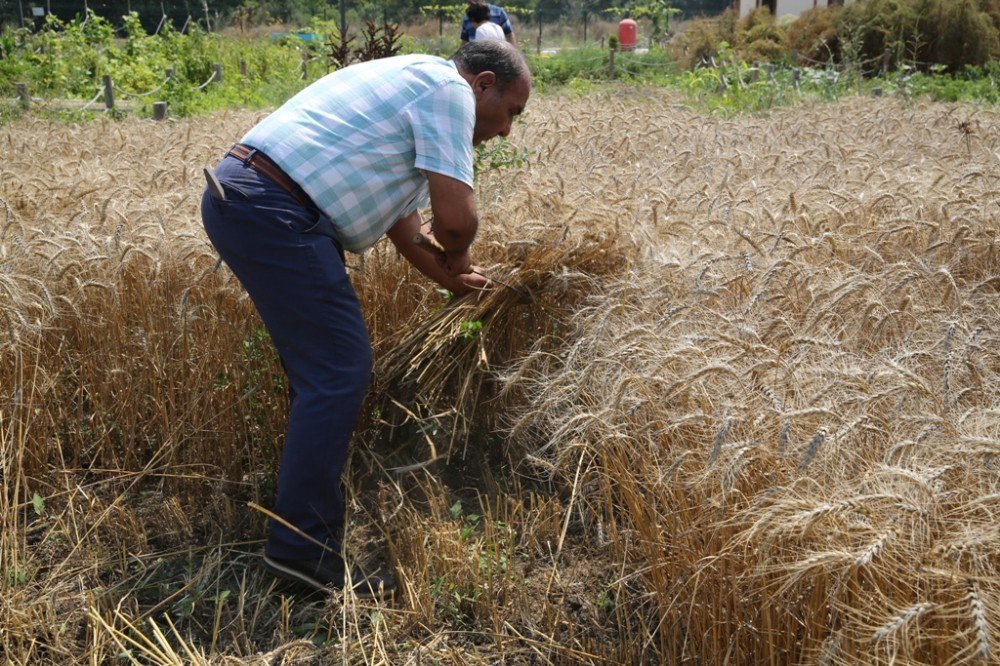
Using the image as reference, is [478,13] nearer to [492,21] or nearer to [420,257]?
[492,21]

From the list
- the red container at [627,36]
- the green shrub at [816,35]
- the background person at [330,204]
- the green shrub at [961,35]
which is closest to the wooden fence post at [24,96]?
the background person at [330,204]

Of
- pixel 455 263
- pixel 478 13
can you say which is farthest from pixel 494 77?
pixel 478 13

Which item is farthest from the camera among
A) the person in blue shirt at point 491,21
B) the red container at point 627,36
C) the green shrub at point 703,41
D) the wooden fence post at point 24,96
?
the red container at point 627,36

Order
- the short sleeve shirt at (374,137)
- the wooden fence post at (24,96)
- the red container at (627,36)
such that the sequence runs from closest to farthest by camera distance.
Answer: the short sleeve shirt at (374,137) < the wooden fence post at (24,96) < the red container at (627,36)

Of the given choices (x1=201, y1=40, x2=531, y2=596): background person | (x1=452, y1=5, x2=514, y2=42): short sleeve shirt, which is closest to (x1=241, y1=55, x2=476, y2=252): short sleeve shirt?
(x1=201, y1=40, x2=531, y2=596): background person

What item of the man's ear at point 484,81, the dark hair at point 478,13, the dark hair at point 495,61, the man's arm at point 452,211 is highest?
the dark hair at point 495,61

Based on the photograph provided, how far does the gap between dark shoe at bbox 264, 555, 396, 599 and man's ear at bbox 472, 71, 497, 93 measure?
4.68 feet

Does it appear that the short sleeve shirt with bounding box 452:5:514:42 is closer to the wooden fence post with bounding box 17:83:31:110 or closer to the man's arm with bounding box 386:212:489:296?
the man's arm with bounding box 386:212:489:296

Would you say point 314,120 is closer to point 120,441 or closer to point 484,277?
point 484,277

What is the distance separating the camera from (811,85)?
1195cm

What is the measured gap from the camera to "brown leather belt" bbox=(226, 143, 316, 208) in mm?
2770

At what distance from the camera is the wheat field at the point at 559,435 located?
6.54ft

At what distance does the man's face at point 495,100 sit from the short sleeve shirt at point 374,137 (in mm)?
98

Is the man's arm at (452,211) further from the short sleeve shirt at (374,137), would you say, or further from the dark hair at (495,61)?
the dark hair at (495,61)
